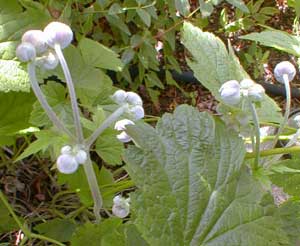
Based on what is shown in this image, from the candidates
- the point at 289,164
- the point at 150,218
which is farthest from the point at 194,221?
the point at 289,164

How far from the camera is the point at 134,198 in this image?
0.71m

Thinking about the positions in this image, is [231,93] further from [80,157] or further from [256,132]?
[80,157]

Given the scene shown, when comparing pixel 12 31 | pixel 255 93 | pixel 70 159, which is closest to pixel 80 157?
pixel 70 159

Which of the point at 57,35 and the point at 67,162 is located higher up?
the point at 57,35

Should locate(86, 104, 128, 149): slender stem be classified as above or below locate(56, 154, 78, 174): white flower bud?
above

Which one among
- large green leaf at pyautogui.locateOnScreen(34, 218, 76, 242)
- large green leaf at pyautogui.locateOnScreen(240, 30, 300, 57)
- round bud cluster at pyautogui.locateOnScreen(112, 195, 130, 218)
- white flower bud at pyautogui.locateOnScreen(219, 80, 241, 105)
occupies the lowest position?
large green leaf at pyautogui.locateOnScreen(34, 218, 76, 242)

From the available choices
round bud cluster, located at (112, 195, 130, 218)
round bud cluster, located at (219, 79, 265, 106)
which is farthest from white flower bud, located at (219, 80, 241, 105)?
round bud cluster, located at (112, 195, 130, 218)

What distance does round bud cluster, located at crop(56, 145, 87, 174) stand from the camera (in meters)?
0.73

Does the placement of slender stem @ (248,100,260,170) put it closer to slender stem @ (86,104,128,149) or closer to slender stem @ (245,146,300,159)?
slender stem @ (245,146,300,159)

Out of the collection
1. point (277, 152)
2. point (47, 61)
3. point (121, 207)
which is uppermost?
point (47, 61)

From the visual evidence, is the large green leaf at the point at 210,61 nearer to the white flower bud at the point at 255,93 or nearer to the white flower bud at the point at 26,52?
the white flower bud at the point at 255,93

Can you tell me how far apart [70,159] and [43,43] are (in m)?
0.13

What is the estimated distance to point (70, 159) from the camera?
2.40 ft

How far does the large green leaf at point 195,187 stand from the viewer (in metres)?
Result: 0.72
